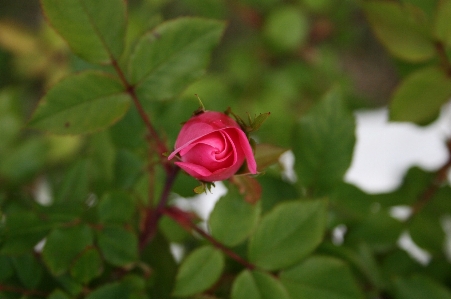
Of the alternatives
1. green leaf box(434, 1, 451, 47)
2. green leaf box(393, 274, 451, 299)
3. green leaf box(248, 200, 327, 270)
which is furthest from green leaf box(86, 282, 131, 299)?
green leaf box(434, 1, 451, 47)

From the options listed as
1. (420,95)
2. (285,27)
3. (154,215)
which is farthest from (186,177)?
(285,27)

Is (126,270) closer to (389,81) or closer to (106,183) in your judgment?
(106,183)

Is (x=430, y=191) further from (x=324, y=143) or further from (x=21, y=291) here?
(x=21, y=291)

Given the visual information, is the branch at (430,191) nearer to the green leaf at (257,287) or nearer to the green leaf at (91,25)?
the green leaf at (257,287)

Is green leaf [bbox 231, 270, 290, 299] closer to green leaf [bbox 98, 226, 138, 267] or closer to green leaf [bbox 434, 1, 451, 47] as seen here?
green leaf [bbox 98, 226, 138, 267]

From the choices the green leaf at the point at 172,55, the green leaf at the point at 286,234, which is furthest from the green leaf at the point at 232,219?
the green leaf at the point at 172,55
